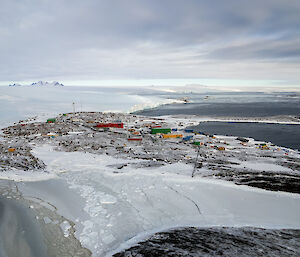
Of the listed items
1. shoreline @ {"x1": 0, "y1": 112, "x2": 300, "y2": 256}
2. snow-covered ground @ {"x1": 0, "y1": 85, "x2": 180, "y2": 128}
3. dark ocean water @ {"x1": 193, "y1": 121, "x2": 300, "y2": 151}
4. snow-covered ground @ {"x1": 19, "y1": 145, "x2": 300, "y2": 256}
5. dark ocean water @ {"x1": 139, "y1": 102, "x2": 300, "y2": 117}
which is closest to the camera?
snow-covered ground @ {"x1": 19, "y1": 145, "x2": 300, "y2": 256}

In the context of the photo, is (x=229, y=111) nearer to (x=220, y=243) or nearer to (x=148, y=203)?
(x=148, y=203)

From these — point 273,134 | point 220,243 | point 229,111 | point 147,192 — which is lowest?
point 220,243

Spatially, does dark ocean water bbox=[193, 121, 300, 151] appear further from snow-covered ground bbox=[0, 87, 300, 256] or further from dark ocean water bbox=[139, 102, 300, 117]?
dark ocean water bbox=[139, 102, 300, 117]

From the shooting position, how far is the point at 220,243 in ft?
22.0

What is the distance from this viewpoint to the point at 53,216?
8094 millimetres

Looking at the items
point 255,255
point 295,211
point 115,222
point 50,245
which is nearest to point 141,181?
point 115,222

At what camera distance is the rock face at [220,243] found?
248 inches

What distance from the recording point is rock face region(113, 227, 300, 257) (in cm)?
630

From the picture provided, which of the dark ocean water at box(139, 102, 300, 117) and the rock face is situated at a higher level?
the dark ocean water at box(139, 102, 300, 117)

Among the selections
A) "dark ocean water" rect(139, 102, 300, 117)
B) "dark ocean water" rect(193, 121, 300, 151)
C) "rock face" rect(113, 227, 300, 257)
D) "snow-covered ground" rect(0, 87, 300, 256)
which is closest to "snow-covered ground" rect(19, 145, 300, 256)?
"snow-covered ground" rect(0, 87, 300, 256)

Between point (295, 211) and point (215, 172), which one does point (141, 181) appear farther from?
point (295, 211)

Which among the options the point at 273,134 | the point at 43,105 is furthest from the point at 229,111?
the point at 43,105

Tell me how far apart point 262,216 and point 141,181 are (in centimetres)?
548

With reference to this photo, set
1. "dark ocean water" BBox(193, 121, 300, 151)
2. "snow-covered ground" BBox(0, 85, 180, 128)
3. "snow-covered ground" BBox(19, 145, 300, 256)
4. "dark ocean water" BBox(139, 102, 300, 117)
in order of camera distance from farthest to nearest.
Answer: "dark ocean water" BBox(139, 102, 300, 117)
"snow-covered ground" BBox(0, 85, 180, 128)
"dark ocean water" BBox(193, 121, 300, 151)
"snow-covered ground" BBox(19, 145, 300, 256)
